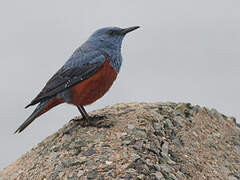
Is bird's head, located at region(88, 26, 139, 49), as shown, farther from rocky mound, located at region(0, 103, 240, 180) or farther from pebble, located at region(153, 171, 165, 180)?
pebble, located at region(153, 171, 165, 180)

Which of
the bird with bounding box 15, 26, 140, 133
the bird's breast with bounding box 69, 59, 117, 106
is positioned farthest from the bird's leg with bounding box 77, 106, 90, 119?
the bird's breast with bounding box 69, 59, 117, 106

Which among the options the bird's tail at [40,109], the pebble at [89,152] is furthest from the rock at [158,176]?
the bird's tail at [40,109]

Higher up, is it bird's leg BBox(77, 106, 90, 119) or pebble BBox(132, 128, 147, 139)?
bird's leg BBox(77, 106, 90, 119)

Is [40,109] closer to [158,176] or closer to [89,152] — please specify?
[89,152]

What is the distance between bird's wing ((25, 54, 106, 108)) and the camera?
6105 mm

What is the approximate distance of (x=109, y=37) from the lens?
6.46m

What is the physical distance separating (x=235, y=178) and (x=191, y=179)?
2.86 feet

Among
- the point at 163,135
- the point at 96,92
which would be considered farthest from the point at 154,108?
the point at 96,92

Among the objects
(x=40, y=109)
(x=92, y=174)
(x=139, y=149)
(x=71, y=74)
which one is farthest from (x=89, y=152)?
(x=71, y=74)

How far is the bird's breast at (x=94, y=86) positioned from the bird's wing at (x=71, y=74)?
6 centimetres

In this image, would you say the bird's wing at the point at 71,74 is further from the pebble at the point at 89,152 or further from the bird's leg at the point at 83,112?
the pebble at the point at 89,152

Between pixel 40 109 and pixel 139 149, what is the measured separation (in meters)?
1.42

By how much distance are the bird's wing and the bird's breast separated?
2.3 inches

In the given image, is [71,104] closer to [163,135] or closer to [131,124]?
[131,124]
